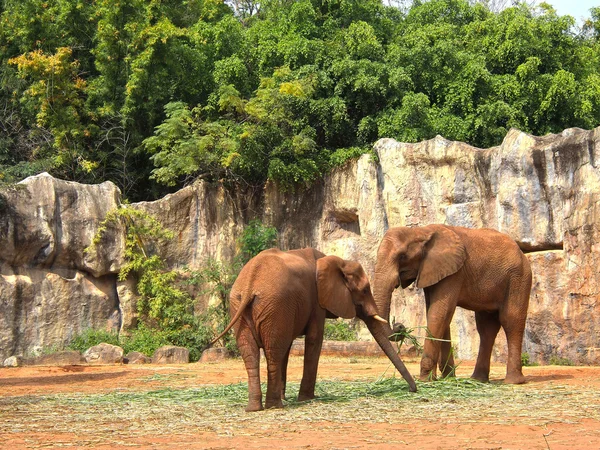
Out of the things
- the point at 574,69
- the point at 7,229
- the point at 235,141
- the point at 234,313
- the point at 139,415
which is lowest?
the point at 139,415

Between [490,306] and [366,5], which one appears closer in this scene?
[490,306]

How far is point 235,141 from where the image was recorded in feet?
79.9

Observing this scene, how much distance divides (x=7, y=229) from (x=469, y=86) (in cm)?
1244

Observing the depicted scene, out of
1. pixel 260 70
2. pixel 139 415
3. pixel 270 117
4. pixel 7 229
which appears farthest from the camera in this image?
pixel 260 70

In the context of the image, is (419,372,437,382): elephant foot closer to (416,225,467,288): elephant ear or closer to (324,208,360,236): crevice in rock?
(416,225,467,288): elephant ear

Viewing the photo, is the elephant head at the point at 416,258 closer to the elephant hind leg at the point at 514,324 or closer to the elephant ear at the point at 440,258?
the elephant ear at the point at 440,258

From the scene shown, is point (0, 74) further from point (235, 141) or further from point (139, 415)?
point (139, 415)

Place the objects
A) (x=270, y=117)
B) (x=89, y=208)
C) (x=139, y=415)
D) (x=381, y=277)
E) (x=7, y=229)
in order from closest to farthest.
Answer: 1. (x=139, y=415)
2. (x=381, y=277)
3. (x=7, y=229)
4. (x=89, y=208)
5. (x=270, y=117)

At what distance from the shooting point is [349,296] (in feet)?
36.5

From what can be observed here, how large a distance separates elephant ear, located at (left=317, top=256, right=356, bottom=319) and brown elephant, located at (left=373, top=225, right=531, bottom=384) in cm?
111

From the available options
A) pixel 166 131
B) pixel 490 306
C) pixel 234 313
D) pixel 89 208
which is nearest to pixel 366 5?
pixel 166 131

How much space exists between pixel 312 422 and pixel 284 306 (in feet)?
5.22

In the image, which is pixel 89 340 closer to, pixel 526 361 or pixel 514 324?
pixel 526 361

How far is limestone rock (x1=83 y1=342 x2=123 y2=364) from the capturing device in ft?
64.8
